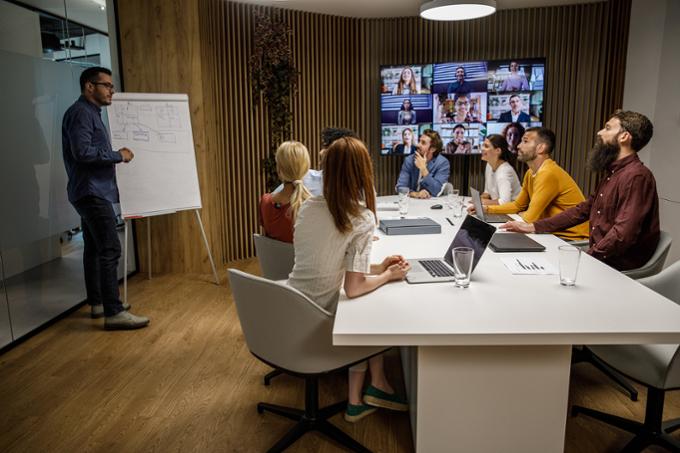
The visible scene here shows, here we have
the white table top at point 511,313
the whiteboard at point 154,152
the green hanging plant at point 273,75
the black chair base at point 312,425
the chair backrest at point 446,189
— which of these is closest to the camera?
the white table top at point 511,313

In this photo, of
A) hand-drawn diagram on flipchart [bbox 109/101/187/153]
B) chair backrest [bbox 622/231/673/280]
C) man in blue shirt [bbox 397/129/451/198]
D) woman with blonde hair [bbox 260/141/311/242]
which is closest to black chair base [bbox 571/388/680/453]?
chair backrest [bbox 622/231/673/280]

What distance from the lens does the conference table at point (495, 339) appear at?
1544 millimetres

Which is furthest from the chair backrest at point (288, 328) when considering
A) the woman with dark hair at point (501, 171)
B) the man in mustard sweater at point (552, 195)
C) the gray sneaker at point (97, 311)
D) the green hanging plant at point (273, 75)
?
the green hanging plant at point (273, 75)

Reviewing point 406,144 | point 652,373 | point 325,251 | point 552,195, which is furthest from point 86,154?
point 406,144

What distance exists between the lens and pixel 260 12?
5473mm

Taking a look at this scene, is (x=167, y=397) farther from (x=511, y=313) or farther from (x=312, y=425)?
(x=511, y=313)

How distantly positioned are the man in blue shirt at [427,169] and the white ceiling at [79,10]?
3.06 metres

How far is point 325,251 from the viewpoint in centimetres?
196

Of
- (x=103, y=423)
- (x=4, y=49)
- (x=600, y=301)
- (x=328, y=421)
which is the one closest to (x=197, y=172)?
(x=4, y=49)

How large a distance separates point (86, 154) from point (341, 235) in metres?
2.26

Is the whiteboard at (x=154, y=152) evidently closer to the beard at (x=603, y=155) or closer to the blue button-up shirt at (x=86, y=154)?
the blue button-up shirt at (x=86, y=154)

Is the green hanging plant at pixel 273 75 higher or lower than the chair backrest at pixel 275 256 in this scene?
higher

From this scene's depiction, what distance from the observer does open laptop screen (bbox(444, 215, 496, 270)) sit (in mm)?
2030

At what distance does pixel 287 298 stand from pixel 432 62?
5.24 m
